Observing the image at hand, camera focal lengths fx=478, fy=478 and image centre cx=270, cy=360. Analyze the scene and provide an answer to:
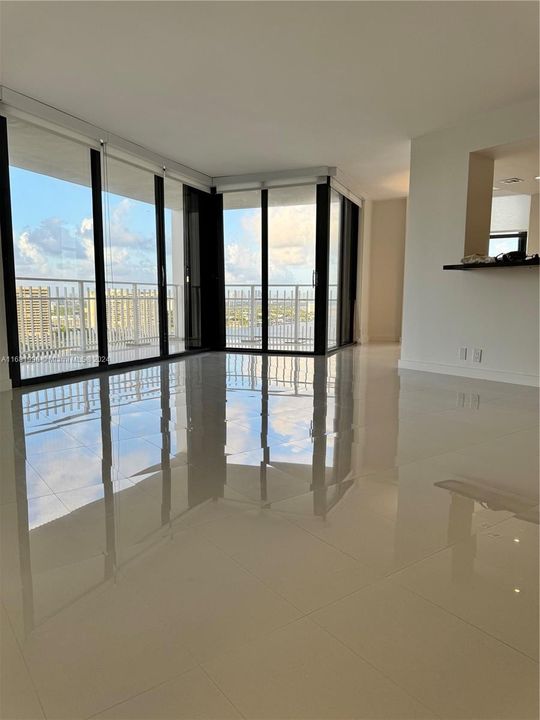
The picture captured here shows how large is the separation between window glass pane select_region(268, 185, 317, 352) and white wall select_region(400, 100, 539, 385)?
1752 mm

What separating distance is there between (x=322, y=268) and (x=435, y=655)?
5831 millimetres

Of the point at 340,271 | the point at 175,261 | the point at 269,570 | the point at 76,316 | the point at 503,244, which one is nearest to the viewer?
the point at 269,570

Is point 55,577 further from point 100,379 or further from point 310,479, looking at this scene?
point 100,379

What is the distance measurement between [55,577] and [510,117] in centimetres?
501

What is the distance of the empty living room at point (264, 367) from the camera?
1142 mm

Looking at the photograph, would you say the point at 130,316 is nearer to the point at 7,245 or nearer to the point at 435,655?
the point at 7,245

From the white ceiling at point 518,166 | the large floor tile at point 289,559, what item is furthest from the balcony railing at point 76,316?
the white ceiling at point 518,166

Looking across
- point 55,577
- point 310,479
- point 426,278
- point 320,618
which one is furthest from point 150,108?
point 320,618

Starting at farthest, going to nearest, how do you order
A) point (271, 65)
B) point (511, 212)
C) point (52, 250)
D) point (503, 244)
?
point (503, 244) < point (511, 212) < point (52, 250) < point (271, 65)

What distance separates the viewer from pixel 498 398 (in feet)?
13.0

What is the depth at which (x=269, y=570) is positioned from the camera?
1.47m

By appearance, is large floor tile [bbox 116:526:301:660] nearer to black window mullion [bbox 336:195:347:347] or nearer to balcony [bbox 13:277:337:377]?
balcony [bbox 13:277:337:377]

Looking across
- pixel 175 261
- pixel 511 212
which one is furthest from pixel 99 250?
pixel 511 212

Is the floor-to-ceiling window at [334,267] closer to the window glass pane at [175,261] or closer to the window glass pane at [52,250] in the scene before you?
the window glass pane at [175,261]
